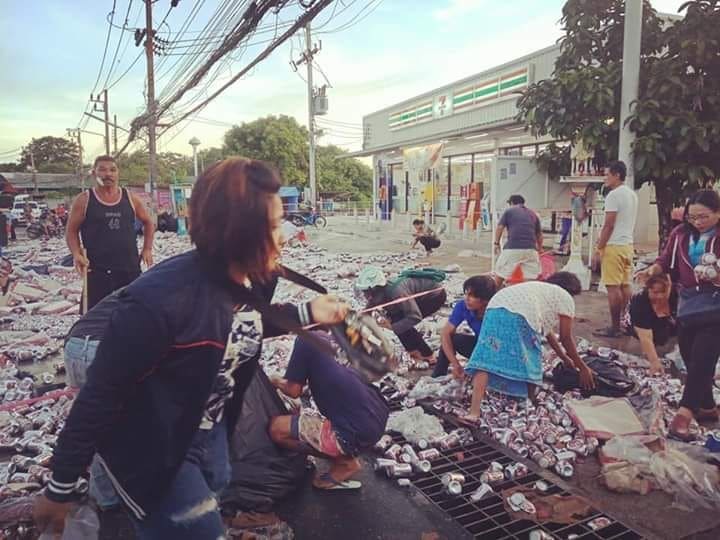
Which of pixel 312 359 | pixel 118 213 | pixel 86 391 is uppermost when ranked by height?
pixel 118 213

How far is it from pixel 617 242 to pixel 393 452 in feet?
12.2

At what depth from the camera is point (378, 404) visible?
2.77 metres

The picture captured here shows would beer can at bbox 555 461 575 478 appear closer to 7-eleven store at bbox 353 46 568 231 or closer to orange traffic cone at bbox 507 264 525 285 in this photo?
orange traffic cone at bbox 507 264 525 285

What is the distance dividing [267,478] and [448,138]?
14428 millimetres

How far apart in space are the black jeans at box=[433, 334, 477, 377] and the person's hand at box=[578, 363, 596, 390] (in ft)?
2.58

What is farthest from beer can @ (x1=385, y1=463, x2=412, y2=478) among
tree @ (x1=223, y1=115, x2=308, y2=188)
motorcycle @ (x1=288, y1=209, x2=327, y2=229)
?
tree @ (x1=223, y1=115, x2=308, y2=188)

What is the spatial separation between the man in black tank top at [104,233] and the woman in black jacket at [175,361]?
3380mm

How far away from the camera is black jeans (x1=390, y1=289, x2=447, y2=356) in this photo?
4945 millimetres

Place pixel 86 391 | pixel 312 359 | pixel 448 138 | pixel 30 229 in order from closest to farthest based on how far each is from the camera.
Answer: pixel 86 391, pixel 312 359, pixel 448 138, pixel 30 229

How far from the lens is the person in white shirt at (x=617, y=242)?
5.77 meters

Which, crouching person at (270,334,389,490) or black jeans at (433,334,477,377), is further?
black jeans at (433,334,477,377)

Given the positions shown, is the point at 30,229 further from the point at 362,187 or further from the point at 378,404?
the point at 362,187

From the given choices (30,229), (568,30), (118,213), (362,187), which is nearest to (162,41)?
(30,229)

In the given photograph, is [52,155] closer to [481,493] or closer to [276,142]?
[276,142]
